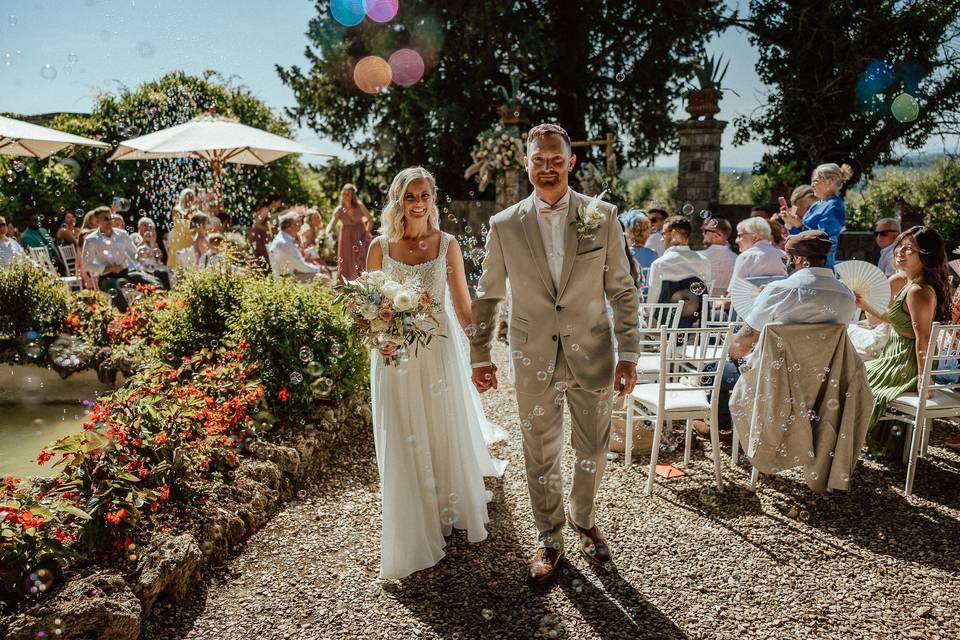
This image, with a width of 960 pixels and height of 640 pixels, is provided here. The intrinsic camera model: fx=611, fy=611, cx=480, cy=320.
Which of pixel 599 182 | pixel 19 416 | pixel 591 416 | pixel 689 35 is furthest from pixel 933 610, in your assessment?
pixel 689 35

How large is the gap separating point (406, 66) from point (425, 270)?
12.4 meters

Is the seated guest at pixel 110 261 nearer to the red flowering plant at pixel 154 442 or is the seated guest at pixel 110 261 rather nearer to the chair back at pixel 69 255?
the chair back at pixel 69 255

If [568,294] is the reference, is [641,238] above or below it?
above

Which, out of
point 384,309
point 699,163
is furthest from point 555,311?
point 699,163

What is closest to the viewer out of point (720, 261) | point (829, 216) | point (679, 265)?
point (679, 265)

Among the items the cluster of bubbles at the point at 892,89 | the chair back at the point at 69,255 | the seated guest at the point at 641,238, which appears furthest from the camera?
the cluster of bubbles at the point at 892,89

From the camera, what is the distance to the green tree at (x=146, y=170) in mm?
13508

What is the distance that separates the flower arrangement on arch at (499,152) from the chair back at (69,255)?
754 centimetres

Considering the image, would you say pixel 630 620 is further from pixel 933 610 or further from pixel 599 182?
pixel 599 182

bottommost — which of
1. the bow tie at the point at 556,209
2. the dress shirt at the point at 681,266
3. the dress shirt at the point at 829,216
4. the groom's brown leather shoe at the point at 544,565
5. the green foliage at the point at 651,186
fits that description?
the groom's brown leather shoe at the point at 544,565

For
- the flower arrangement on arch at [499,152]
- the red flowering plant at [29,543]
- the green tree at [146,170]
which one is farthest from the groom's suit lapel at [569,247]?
the green tree at [146,170]

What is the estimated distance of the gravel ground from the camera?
2871 mm

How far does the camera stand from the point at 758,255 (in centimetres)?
570

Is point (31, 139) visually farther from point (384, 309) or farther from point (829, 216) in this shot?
point (829, 216)
